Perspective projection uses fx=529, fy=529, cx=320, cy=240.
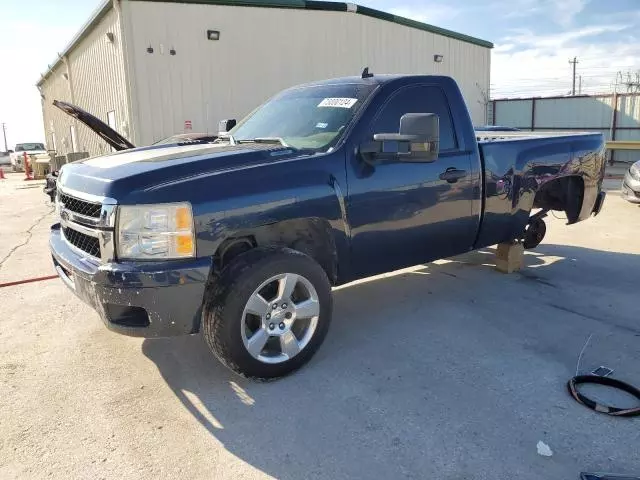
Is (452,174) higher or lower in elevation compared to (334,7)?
lower

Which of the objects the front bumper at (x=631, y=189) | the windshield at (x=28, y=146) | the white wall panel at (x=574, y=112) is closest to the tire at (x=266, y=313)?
the front bumper at (x=631, y=189)

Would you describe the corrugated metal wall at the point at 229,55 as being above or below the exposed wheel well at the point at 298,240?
above

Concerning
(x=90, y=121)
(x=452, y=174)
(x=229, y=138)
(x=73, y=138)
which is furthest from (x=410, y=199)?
(x=73, y=138)

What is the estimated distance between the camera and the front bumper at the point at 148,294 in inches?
118

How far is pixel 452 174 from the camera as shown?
431cm

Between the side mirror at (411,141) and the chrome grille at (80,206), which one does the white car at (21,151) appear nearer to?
the chrome grille at (80,206)

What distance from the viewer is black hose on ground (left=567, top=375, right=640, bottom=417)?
2.96 metres

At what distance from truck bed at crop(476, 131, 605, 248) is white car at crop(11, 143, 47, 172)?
3234cm

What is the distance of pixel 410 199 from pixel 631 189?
700 centimetres

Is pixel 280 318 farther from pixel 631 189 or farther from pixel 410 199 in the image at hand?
pixel 631 189

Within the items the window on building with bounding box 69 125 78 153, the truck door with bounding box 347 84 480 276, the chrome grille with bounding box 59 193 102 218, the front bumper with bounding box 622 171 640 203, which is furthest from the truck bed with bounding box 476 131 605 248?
the window on building with bounding box 69 125 78 153

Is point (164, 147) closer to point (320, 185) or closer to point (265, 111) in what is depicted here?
point (265, 111)

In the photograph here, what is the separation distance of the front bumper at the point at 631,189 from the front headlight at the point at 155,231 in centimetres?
866

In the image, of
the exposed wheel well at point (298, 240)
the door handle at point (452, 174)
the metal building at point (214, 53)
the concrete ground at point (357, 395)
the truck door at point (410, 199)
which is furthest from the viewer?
the metal building at point (214, 53)
